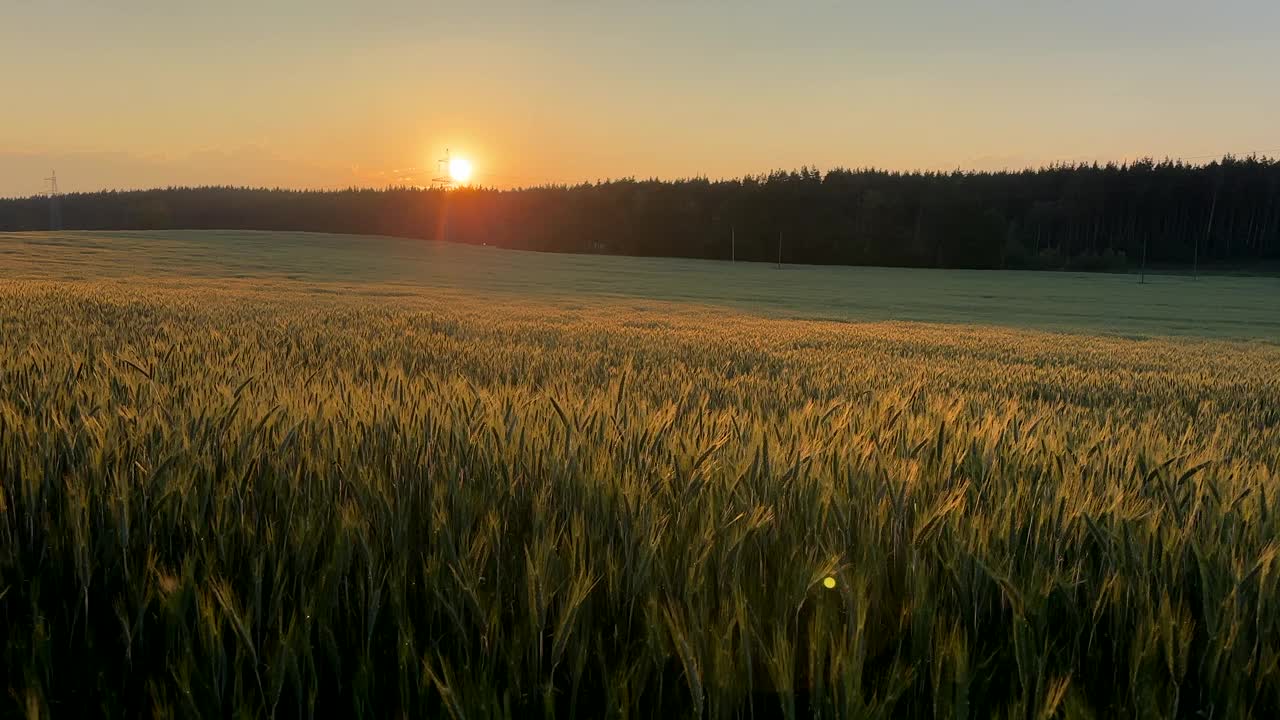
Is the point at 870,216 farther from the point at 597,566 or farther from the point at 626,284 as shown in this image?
the point at 597,566

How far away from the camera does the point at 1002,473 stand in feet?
6.68

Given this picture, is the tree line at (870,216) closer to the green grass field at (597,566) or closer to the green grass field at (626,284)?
the green grass field at (626,284)

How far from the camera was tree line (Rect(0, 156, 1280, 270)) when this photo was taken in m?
95.9

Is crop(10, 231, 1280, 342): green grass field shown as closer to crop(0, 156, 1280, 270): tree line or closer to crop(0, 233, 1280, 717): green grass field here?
crop(0, 233, 1280, 717): green grass field

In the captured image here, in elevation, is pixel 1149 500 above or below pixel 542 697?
above

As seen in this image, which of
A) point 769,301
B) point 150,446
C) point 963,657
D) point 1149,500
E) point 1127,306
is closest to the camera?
point 963,657

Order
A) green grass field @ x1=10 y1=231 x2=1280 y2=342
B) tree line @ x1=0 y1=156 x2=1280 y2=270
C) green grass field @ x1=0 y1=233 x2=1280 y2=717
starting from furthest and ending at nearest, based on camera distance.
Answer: tree line @ x1=0 y1=156 x2=1280 y2=270, green grass field @ x1=10 y1=231 x2=1280 y2=342, green grass field @ x1=0 y1=233 x2=1280 y2=717

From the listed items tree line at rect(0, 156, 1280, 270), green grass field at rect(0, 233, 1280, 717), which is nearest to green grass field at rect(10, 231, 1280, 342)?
green grass field at rect(0, 233, 1280, 717)

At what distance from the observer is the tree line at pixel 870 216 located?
95.9 metres

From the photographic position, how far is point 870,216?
10050 cm

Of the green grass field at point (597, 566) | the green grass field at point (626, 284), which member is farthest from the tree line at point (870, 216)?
the green grass field at point (597, 566)

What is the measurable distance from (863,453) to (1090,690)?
2.63ft

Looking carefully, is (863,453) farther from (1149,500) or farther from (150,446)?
(150,446)

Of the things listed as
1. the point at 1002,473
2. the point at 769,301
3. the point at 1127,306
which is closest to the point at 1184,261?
the point at 1127,306
